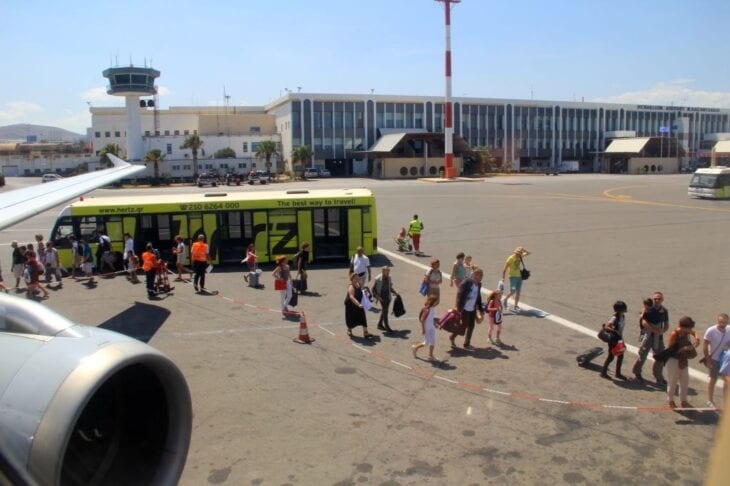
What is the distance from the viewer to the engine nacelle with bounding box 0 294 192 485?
3150 mm

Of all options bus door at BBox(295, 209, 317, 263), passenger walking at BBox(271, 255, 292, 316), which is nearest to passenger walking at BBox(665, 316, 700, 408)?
passenger walking at BBox(271, 255, 292, 316)

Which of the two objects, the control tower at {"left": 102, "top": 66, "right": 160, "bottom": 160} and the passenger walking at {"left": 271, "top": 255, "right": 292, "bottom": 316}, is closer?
the passenger walking at {"left": 271, "top": 255, "right": 292, "bottom": 316}

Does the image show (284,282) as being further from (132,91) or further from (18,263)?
(132,91)

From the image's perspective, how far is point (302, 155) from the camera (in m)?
88.4

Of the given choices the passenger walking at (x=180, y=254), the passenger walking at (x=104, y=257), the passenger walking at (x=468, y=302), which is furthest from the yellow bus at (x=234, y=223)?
the passenger walking at (x=468, y=302)

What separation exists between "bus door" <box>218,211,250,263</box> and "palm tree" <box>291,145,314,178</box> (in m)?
67.7

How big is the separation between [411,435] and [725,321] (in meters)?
5.15

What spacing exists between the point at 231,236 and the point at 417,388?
43.7ft

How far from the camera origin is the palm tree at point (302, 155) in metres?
88.1

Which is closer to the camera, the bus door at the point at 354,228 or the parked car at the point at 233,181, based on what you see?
the bus door at the point at 354,228

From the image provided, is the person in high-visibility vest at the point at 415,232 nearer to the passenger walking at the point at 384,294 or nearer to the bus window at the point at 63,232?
the passenger walking at the point at 384,294

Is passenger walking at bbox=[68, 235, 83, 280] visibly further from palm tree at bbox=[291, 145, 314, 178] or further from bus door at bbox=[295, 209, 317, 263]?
palm tree at bbox=[291, 145, 314, 178]

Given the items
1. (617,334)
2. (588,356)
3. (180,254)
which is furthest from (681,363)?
(180,254)

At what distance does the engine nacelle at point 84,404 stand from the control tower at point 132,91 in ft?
306
